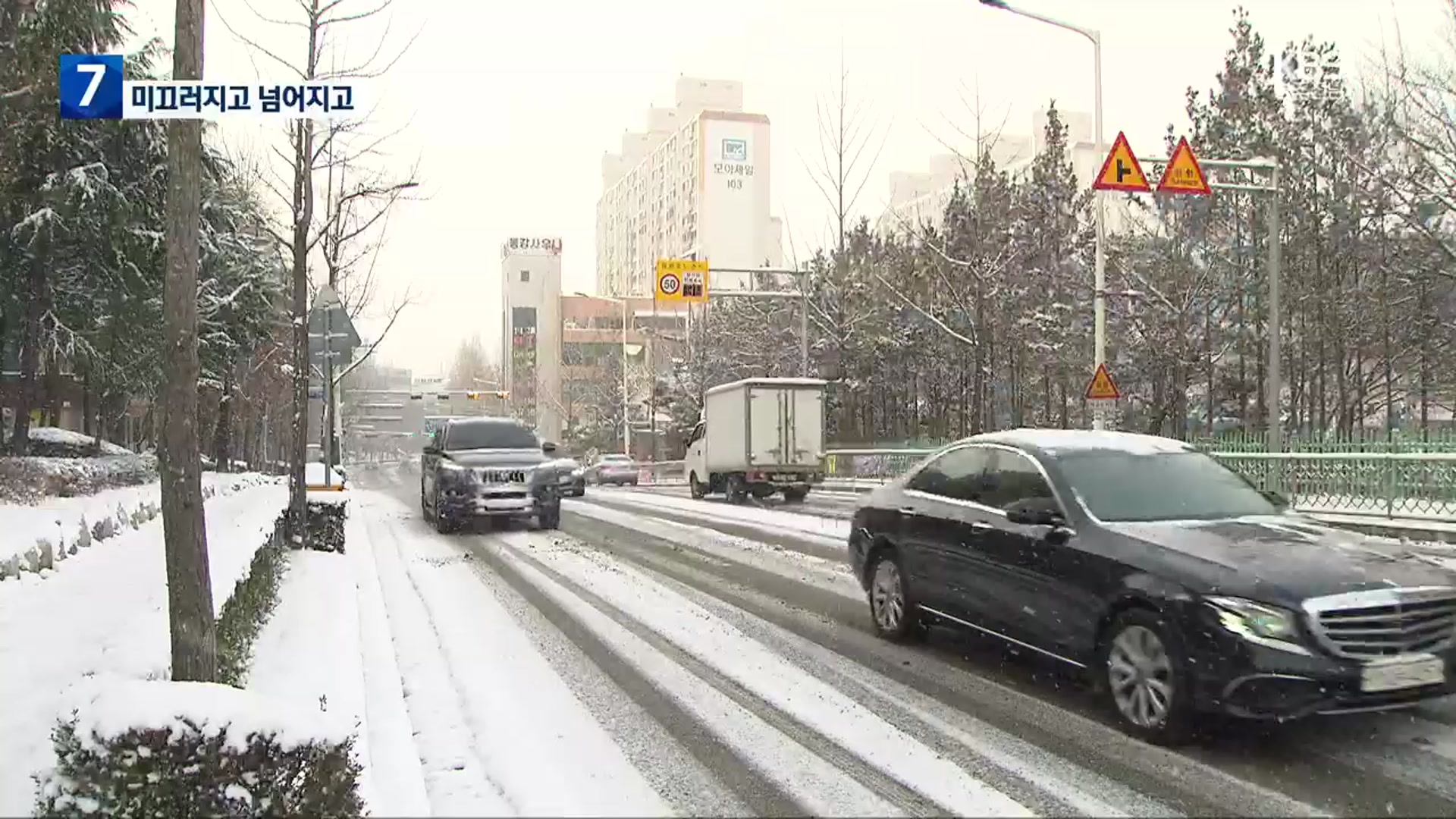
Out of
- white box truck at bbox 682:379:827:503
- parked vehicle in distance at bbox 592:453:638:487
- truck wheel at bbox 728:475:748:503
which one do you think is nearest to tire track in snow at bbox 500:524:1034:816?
white box truck at bbox 682:379:827:503

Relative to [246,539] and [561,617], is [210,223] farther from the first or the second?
[561,617]

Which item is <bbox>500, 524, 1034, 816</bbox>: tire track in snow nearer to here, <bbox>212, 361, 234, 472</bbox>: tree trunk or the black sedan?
the black sedan

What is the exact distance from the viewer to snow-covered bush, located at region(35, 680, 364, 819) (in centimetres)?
384

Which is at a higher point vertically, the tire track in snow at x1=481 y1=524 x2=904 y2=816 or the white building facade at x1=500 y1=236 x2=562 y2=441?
the white building facade at x1=500 y1=236 x2=562 y2=441

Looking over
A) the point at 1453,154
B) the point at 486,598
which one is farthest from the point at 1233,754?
the point at 1453,154

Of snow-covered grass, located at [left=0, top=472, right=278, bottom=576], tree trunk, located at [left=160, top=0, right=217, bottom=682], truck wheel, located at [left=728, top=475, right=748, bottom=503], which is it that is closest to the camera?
tree trunk, located at [left=160, top=0, right=217, bottom=682]

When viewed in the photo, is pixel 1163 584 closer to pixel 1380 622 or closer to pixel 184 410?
pixel 1380 622

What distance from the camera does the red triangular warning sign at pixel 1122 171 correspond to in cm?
1734

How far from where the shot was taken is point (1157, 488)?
6777 millimetres

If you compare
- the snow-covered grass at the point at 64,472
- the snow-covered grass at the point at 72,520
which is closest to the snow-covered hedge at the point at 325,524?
the snow-covered grass at the point at 72,520

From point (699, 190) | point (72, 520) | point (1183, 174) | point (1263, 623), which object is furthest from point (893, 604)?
point (699, 190)

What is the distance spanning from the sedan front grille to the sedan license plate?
41mm

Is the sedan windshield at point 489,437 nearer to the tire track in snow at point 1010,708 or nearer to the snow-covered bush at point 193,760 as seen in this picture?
the tire track in snow at point 1010,708

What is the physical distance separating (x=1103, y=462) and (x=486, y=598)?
6.04m
